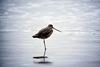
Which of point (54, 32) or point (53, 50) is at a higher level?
point (54, 32)

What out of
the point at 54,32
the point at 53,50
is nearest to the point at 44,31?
the point at 53,50

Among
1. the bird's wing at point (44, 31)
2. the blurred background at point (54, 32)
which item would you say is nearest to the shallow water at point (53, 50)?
the blurred background at point (54, 32)

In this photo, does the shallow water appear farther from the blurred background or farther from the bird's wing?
the bird's wing

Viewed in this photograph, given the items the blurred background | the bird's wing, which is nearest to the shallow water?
the blurred background

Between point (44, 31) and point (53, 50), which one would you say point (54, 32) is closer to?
point (53, 50)

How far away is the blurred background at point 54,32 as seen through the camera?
22.2 ft

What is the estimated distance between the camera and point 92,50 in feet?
24.1

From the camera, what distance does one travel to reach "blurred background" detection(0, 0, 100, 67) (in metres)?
6.75

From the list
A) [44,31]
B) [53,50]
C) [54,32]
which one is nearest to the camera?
[44,31]

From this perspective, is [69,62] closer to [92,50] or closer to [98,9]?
[92,50]

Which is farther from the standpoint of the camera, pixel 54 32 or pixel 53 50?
pixel 54 32

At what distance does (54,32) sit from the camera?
8.99m

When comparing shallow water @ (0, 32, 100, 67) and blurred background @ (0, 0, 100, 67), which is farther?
blurred background @ (0, 0, 100, 67)

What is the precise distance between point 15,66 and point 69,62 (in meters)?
0.79
